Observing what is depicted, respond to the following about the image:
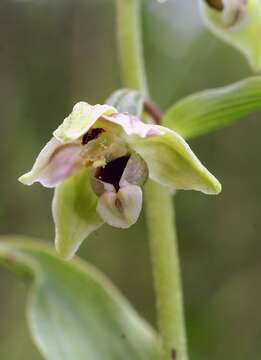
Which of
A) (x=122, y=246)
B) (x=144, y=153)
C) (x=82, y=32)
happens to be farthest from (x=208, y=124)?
(x=82, y=32)

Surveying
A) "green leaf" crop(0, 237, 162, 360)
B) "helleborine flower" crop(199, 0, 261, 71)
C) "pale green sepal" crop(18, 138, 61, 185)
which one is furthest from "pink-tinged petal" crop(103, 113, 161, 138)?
"green leaf" crop(0, 237, 162, 360)

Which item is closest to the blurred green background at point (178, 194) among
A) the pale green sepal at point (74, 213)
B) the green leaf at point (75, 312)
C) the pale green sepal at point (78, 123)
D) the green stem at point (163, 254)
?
the green leaf at point (75, 312)

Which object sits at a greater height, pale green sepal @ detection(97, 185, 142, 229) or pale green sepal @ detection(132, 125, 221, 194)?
pale green sepal @ detection(132, 125, 221, 194)

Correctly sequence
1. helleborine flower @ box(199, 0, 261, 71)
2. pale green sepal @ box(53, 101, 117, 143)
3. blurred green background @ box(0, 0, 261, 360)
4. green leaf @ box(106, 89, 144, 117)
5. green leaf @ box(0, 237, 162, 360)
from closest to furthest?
pale green sepal @ box(53, 101, 117, 143)
green leaf @ box(106, 89, 144, 117)
helleborine flower @ box(199, 0, 261, 71)
green leaf @ box(0, 237, 162, 360)
blurred green background @ box(0, 0, 261, 360)

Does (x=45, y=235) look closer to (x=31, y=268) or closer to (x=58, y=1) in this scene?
(x=58, y=1)

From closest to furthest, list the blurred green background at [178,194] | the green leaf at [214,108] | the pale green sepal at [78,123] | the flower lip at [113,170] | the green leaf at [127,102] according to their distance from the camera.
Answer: the pale green sepal at [78,123] < the flower lip at [113,170] < the green leaf at [127,102] < the green leaf at [214,108] < the blurred green background at [178,194]

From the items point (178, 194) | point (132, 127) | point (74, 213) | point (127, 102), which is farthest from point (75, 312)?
point (178, 194)

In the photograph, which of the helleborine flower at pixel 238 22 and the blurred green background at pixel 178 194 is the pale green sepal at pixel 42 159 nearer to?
the helleborine flower at pixel 238 22

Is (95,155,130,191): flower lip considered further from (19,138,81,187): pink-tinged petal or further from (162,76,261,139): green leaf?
(162,76,261,139): green leaf
